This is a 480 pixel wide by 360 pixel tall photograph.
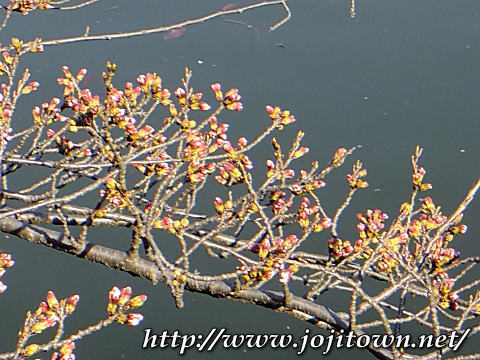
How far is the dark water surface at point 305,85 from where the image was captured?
119 inches

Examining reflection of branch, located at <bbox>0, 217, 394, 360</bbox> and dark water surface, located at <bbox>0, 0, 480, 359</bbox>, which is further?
dark water surface, located at <bbox>0, 0, 480, 359</bbox>

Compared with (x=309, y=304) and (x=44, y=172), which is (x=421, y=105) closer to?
(x=44, y=172)

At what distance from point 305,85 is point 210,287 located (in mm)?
2417

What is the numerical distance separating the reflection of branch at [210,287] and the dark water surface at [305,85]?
3.72 ft

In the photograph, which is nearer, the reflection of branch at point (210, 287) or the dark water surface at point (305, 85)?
the reflection of branch at point (210, 287)

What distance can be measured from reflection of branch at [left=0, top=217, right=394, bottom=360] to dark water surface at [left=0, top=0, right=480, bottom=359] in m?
1.13

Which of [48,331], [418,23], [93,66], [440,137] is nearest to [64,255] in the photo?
[48,331]

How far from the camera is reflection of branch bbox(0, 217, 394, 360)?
5.50 ft

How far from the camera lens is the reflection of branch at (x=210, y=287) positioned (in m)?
1.68

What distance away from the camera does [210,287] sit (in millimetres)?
1706

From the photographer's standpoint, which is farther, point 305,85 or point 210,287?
point 305,85

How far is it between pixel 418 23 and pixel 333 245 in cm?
294

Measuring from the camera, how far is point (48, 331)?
9.53 ft

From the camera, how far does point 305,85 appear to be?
3.94 m
